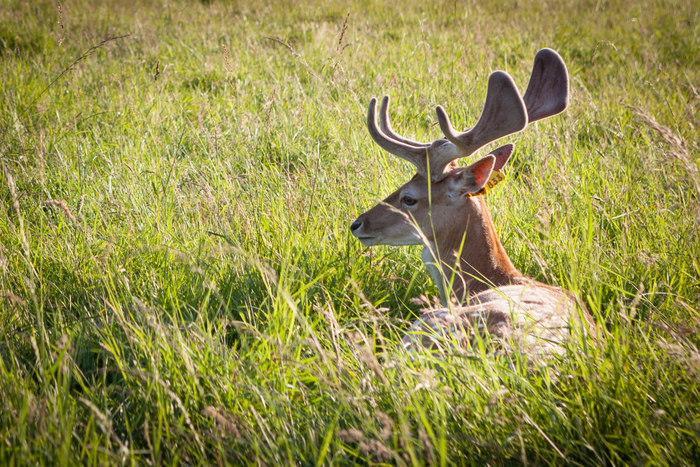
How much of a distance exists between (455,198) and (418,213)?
235 mm

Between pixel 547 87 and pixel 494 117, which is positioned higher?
pixel 547 87

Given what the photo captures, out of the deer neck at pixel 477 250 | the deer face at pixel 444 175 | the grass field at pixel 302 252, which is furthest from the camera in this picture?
the deer neck at pixel 477 250

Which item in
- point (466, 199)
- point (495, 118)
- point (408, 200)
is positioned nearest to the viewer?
point (495, 118)

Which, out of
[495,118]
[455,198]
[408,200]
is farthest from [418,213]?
[495,118]

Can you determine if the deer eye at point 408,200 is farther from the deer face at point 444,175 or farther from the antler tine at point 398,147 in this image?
the antler tine at point 398,147

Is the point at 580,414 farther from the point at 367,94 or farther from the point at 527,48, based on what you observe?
the point at 527,48

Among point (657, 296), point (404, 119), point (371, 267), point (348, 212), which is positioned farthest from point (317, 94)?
point (657, 296)

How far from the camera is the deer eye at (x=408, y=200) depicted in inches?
111

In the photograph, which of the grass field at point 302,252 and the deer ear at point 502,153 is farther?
the deer ear at point 502,153

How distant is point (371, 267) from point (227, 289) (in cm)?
85

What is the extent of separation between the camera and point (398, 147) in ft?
9.46

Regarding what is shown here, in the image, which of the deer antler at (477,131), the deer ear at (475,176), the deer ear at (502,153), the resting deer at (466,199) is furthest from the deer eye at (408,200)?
the deer ear at (502,153)

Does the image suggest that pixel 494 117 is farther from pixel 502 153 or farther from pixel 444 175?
pixel 444 175

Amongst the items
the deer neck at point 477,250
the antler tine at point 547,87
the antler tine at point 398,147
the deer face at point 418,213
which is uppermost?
the antler tine at point 547,87
